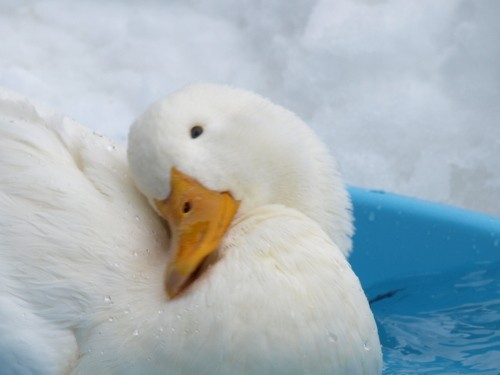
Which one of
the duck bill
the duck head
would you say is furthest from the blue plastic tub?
the duck bill

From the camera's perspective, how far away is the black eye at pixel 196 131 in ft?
6.40

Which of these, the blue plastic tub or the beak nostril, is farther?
the blue plastic tub

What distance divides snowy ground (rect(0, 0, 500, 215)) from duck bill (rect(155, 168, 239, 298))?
2.19 m

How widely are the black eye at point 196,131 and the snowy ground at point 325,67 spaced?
2.16 m

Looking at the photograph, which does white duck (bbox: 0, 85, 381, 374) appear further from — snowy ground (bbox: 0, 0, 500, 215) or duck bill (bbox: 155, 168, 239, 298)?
snowy ground (bbox: 0, 0, 500, 215)

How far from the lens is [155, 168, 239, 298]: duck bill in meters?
1.83

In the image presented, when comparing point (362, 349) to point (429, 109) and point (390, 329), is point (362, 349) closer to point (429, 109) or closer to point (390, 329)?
point (390, 329)

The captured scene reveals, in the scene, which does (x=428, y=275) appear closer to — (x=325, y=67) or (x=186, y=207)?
(x=186, y=207)

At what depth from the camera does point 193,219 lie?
74.0 inches

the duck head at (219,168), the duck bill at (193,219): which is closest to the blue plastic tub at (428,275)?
the duck head at (219,168)

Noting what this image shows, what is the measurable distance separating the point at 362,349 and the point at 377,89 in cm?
296

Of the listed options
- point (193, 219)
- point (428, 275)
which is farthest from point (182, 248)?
point (428, 275)

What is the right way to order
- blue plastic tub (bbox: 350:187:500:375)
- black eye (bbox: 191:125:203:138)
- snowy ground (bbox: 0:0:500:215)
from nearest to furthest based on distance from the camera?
black eye (bbox: 191:125:203:138)
blue plastic tub (bbox: 350:187:500:375)
snowy ground (bbox: 0:0:500:215)

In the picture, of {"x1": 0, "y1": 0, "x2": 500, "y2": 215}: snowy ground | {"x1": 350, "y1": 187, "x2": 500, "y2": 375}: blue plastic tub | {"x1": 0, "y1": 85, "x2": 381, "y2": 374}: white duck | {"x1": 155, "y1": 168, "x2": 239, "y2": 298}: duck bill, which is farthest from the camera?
{"x1": 0, "y1": 0, "x2": 500, "y2": 215}: snowy ground
